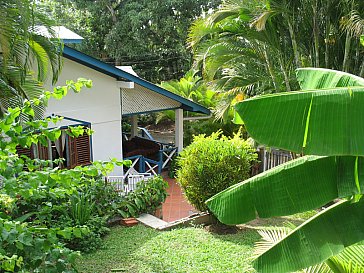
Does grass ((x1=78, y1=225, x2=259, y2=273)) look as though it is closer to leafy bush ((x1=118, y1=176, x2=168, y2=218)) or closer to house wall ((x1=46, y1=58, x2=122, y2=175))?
leafy bush ((x1=118, y1=176, x2=168, y2=218))

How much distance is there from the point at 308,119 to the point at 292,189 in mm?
745

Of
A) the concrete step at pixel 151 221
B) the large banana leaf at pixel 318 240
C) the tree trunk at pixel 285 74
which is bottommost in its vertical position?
the concrete step at pixel 151 221

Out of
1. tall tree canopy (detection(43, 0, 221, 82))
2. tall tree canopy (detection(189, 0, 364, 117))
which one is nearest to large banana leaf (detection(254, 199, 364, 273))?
tall tree canopy (detection(189, 0, 364, 117))

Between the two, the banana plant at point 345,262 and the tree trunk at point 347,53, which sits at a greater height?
the tree trunk at point 347,53

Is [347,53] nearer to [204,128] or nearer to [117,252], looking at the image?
[117,252]

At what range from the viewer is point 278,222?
8.91 metres

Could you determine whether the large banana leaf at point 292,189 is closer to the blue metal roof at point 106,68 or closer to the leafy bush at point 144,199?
the leafy bush at point 144,199

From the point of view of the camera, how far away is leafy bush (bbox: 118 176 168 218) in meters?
8.69

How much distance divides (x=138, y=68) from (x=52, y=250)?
24.2m

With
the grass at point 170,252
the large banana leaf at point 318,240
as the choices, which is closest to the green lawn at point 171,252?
the grass at point 170,252

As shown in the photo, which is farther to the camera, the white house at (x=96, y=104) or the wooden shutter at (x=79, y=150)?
the wooden shutter at (x=79, y=150)

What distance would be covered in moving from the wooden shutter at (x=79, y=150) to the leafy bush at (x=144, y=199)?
2.57 metres

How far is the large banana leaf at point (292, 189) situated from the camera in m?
3.07

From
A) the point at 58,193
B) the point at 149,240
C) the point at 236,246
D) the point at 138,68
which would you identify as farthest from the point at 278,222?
the point at 138,68
